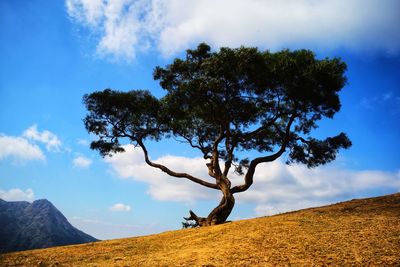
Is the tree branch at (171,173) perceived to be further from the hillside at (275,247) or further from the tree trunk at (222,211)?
the hillside at (275,247)

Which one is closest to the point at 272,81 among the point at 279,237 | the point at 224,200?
the point at 224,200

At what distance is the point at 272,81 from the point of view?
24.0 m

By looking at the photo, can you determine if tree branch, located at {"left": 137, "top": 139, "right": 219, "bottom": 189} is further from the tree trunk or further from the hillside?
the hillside

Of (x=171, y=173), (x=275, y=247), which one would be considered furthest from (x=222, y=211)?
A: (x=275, y=247)

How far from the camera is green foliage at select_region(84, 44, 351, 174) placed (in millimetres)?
23109

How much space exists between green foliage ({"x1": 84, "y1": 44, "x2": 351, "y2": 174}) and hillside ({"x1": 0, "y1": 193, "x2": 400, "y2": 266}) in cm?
885

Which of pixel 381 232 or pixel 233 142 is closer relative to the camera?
pixel 381 232

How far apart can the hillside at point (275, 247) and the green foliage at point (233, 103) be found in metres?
8.85

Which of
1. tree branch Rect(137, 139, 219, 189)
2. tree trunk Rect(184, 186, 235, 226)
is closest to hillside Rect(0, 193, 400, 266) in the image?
tree trunk Rect(184, 186, 235, 226)

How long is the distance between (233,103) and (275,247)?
15.3 m

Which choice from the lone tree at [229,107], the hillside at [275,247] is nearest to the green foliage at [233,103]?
the lone tree at [229,107]

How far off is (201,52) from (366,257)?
19224mm

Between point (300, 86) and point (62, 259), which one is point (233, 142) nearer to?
point (300, 86)

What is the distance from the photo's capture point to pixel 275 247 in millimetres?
11859
